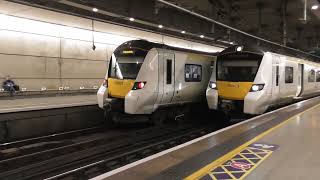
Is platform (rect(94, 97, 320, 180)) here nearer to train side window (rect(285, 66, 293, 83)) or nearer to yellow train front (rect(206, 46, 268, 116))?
yellow train front (rect(206, 46, 268, 116))

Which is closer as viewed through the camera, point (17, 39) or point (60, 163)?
point (60, 163)

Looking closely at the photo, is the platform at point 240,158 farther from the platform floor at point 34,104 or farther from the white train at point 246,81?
the platform floor at point 34,104

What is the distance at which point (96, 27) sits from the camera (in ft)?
65.7

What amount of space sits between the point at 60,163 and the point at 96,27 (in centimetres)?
1333

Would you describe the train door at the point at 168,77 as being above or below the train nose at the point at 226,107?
above

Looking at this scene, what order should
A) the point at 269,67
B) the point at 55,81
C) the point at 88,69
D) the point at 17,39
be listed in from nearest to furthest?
the point at 269,67 → the point at 17,39 → the point at 55,81 → the point at 88,69

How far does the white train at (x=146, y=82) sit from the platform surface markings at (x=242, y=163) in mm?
4900

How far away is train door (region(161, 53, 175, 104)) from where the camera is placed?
11500mm

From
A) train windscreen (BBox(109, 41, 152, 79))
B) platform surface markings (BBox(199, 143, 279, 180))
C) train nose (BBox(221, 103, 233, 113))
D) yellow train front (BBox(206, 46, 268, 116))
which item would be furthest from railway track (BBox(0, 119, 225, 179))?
platform surface markings (BBox(199, 143, 279, 180))

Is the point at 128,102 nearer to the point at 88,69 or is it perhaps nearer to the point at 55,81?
the point at 55,81

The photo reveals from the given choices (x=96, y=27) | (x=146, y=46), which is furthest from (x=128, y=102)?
(x=96, y=27)

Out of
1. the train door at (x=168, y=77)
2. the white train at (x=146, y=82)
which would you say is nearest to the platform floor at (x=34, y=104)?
the white train at (x=146, y=82)

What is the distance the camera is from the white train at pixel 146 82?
10883 millimetres

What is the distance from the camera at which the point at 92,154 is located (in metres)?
8.72
